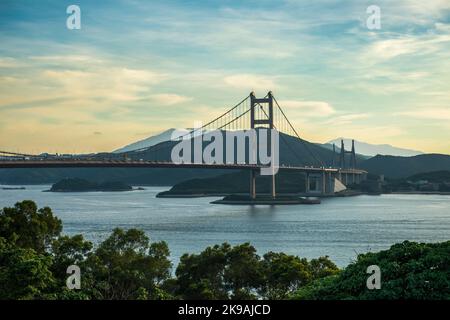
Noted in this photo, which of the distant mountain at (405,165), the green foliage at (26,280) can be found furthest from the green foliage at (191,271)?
the distant mountain at (405,165)

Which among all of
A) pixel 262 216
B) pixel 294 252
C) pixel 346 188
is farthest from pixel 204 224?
pixel 346 188

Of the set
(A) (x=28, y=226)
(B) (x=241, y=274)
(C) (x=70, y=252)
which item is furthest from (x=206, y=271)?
(A) (x=28, y=226)

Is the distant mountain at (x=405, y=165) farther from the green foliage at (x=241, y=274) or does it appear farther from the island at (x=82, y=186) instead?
the green foliage at (x=241, y=274)

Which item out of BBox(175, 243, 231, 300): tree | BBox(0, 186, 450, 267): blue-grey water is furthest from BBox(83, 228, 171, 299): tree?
BBox(0, 186, 450, 267): blue-grey water

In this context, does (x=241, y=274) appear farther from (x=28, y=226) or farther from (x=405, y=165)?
(x=405, y=165)
